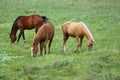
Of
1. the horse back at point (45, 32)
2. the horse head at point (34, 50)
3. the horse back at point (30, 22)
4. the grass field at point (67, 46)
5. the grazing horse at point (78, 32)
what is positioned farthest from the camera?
the horse back at point (30, 22)

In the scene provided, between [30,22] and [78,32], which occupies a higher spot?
[30,22]

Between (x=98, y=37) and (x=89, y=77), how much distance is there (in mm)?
9764

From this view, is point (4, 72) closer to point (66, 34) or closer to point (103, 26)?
point (66, 34)

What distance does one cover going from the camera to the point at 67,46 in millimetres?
19469

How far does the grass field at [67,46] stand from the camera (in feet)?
42.1

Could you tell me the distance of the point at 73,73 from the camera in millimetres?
12773

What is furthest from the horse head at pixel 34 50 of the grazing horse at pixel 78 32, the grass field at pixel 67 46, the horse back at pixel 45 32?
the grazing horse at pixel 78 32

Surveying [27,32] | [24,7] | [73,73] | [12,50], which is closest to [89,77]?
[73,73]

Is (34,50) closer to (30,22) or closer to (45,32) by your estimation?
(45,32)

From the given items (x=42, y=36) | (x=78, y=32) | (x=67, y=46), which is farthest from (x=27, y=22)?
(x=42, y=36)

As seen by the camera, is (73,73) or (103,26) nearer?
(73,73)

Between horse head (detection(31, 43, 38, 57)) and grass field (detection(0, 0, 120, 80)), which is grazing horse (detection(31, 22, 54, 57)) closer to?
horse head (detection(31, 43, 38, 57))

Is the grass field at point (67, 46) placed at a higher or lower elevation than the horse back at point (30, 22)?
lower

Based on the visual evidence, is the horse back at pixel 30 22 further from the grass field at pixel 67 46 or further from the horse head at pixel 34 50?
the horse head at pixel 34 50
